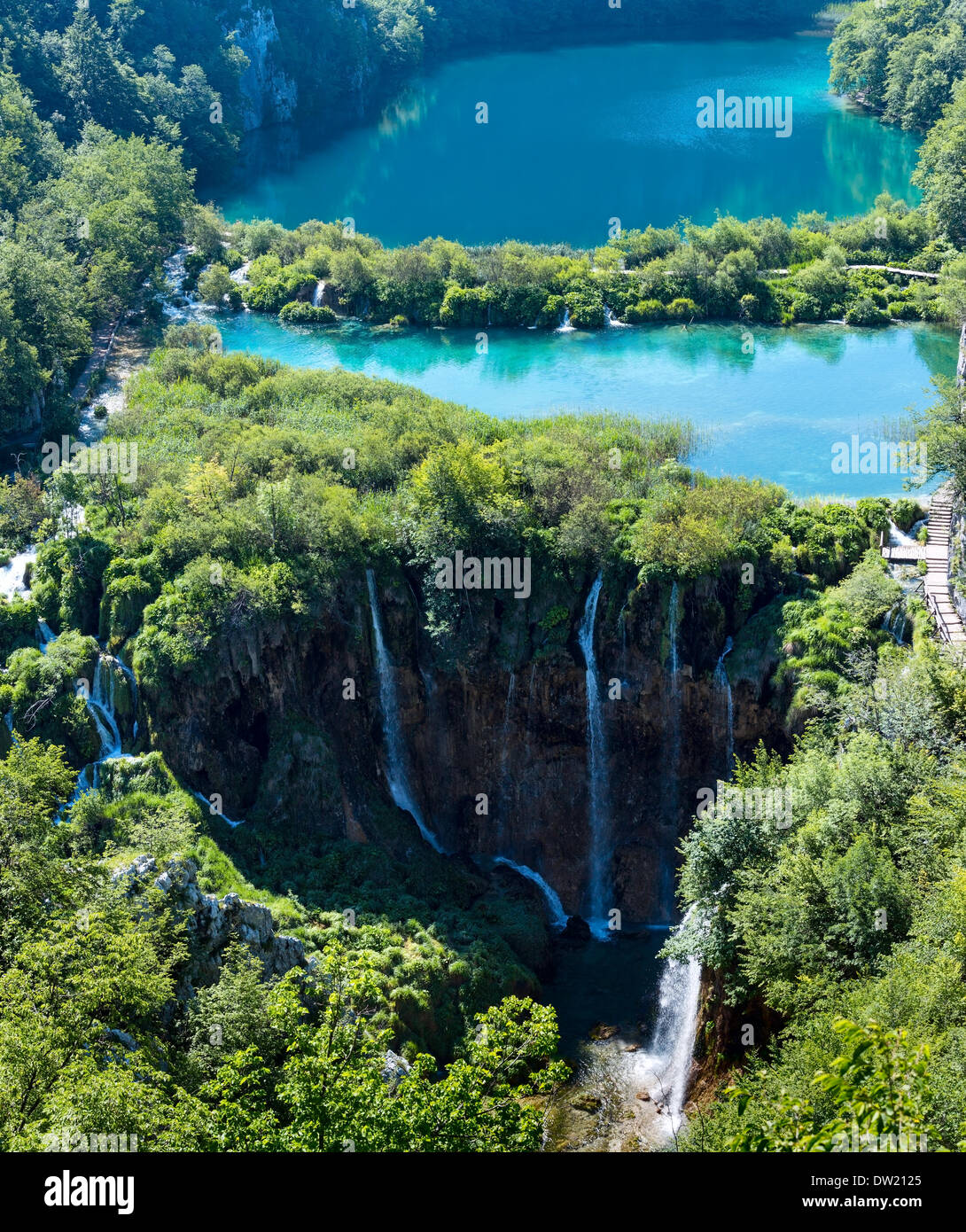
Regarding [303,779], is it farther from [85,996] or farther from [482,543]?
[85,996]

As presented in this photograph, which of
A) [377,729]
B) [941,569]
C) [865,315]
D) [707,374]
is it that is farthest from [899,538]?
[865,315]

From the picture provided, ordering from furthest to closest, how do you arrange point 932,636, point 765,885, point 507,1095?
point 932,636, point 765,885, point 507,1095

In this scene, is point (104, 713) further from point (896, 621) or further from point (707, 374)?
point (707, 374)

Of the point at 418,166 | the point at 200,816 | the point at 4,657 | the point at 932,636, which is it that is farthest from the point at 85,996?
the point at 418,166

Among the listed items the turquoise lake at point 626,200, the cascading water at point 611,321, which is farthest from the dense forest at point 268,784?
the cascading water at point 611,321

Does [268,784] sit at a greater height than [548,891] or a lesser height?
greater

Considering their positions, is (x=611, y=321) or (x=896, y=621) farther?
(x=611, y=321)

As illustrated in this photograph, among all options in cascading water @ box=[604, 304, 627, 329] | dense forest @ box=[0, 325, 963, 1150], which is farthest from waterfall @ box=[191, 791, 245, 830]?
cascading water @ box=[604, 304, 627, 329]
